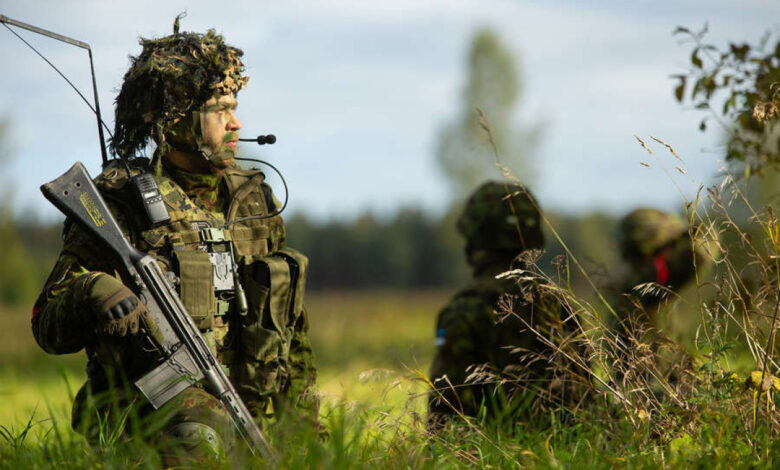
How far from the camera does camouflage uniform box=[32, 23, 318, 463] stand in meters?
2.89

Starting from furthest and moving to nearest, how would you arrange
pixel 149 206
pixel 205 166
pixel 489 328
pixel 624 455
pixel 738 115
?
pixel 489 328
pixel 738 115
pixel 205 166
pixel 149 206
pixel 624 455

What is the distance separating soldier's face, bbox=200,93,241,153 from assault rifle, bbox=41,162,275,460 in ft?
1.71

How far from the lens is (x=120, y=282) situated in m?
2.81

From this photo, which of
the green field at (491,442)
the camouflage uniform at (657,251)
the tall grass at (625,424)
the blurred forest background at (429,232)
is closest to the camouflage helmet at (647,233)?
the camouflage uniform at (657,251)

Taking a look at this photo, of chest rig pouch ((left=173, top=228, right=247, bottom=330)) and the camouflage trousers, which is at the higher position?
chest rig pouch ((left=173, top=228, right=247, bottom=330))

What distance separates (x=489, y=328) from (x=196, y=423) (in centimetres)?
190

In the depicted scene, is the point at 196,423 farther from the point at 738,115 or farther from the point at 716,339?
the point at 738,115

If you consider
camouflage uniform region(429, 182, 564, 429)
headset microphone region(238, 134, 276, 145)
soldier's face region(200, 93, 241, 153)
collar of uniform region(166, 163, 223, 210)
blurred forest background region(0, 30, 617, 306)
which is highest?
soldier's face region(200, 93, 241, 153)

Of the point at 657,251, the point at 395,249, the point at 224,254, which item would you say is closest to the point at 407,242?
the point at 395,249

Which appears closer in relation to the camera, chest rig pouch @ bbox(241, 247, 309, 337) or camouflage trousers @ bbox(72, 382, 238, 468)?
camouflage trousers @ bbox(72, 382, 238, 468)

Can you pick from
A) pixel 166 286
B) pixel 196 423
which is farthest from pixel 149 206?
pixel 196 423

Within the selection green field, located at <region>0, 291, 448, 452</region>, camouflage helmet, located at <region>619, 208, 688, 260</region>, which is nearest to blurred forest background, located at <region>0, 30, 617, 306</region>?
green field, located at <region>0, 291, 448, 452</region>

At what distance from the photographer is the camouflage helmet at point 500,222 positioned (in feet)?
14.8

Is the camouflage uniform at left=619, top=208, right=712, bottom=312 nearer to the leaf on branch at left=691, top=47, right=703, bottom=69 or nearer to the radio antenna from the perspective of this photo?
the leaf on branch at left=691, top=47, right=703, bottom=69
